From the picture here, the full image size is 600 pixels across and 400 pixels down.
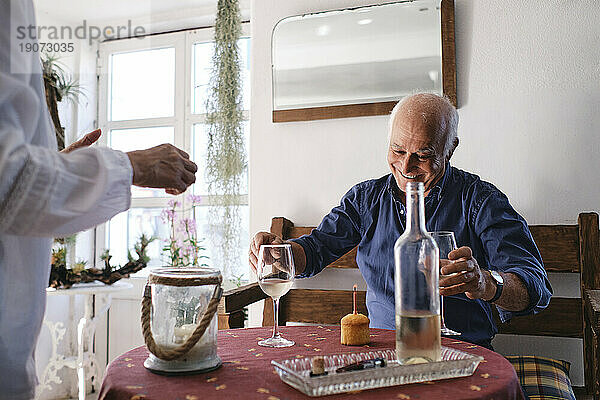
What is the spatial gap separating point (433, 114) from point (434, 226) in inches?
14.7

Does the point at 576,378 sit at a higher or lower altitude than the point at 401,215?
lower

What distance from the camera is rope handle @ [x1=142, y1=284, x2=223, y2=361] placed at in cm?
104

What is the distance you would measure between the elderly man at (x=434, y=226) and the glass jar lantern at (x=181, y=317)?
1.77ft

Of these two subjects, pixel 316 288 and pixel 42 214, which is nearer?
pixel 42 214

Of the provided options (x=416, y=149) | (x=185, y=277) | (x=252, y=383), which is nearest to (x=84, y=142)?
(x=185, y=277)

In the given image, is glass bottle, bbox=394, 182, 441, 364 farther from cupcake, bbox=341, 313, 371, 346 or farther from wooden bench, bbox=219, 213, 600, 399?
wooden bench, bbox=219, 213, 600, 399

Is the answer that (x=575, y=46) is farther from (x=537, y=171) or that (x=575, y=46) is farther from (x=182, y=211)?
(x=182, y=211)

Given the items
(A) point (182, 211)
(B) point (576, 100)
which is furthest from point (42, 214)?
(A) point (182, 211)

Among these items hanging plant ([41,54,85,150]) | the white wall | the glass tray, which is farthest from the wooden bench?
hanging plant ([41,54,85,150])

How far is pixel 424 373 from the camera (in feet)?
3.29

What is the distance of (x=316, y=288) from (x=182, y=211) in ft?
4.89

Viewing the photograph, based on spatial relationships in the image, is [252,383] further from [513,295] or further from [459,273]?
[513,295]

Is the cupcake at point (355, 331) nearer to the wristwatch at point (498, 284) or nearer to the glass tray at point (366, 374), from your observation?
the glass tray at point (366, 374)

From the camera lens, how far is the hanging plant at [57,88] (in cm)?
340
